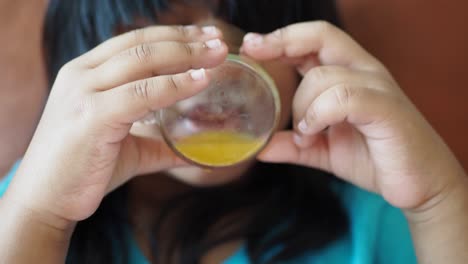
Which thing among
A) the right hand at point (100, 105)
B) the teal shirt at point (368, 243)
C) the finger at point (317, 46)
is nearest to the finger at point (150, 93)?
the right hand at point (100, 105)

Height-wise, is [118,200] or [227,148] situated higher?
[227,148]

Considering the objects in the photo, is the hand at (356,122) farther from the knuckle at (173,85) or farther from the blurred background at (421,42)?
the blurred background at (421,42)

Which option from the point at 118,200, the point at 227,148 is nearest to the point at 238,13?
the point at 227,148

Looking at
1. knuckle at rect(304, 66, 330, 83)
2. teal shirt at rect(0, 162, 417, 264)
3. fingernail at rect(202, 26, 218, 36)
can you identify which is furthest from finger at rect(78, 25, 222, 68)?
teal shirt at rect(0, 162, 417, 264)

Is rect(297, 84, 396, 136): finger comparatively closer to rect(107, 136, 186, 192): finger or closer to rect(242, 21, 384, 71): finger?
rect(242, 21, 384, 71): finger

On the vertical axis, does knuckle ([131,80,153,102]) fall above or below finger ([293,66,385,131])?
above

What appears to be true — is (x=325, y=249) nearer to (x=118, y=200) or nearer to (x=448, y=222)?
(x=448, y=222)

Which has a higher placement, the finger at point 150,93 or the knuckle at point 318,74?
the finger at point 150,93

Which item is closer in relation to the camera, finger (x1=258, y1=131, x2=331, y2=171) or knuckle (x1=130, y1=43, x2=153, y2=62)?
knuckle (x1=130, y1=43, x2=153, y2=62)

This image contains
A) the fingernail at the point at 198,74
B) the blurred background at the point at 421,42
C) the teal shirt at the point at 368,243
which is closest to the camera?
the fingernail at the point at 198,74
